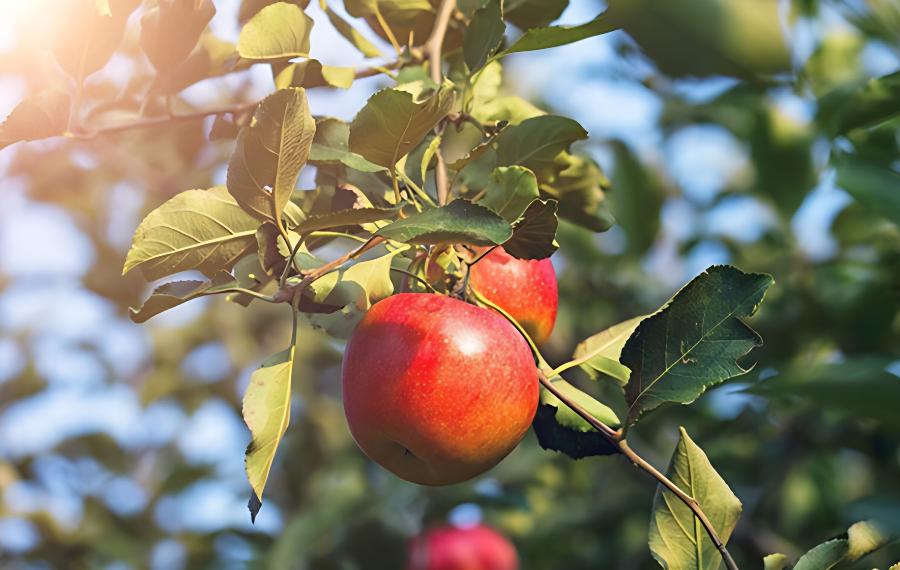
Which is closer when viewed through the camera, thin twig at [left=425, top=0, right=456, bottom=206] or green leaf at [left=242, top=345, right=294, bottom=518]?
green leaf at [left=242, top=345, right=294, bottom=518]

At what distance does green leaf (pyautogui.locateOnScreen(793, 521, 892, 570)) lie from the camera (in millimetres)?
803

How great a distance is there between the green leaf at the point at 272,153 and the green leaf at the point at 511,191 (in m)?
0.15

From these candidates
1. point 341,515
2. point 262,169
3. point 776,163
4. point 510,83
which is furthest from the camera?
point 510,83

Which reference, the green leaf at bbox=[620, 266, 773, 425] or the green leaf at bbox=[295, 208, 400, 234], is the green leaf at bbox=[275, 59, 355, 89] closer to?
the green leaf at bbox=[295, 208, 400, 234]

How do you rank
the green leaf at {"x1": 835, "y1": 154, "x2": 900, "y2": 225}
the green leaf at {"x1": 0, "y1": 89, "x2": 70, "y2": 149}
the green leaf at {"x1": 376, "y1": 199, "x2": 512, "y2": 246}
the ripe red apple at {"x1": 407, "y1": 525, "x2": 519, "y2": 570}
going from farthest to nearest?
1. the ripe red apple at {"x1": 407, "y1": 525, "x2": 519, "y2": 570}
2. the green leaf at {"x1": 835, "y1": 154, "x2": 900, "y2": 225}
3. the green leaf at {"x1": 0, "y1": 89, "x2": 70, "y2": 149}
4. the green leaf at {"x1": 376, "y1": 199, "x2": 512, "y2": 246}

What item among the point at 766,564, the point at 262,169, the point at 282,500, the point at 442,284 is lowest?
the point at 282,500

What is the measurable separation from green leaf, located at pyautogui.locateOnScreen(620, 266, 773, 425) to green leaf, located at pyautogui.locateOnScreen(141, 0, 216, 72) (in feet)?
1.69

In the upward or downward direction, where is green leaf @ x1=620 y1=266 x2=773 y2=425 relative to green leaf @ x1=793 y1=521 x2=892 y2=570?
upward

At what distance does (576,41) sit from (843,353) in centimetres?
116

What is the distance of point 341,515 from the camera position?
7.54 feet

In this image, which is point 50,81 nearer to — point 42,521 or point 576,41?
point 576,41

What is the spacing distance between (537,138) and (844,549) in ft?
1.46

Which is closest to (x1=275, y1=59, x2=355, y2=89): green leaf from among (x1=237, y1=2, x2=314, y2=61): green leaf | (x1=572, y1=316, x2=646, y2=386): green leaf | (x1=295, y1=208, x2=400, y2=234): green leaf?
(x1=237, y1=2, x2=314, y2=61): green leaf

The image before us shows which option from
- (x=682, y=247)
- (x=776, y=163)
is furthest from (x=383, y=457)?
(x=682, y=247)
